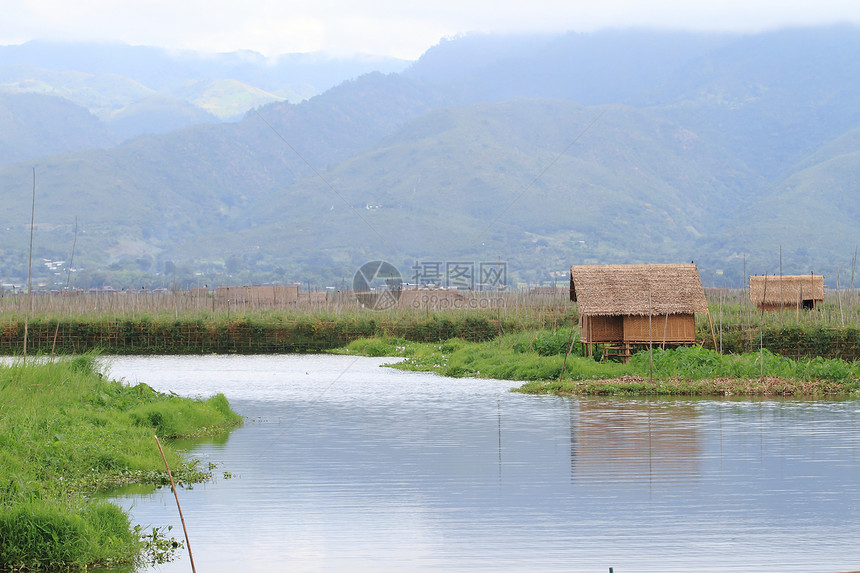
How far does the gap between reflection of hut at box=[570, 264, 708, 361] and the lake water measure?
3836 mm

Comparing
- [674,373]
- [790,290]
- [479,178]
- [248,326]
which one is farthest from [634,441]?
[479,178]

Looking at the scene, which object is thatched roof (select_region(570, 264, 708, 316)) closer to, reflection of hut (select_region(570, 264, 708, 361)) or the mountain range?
reflection of hut (select_region(570, 264, 708, 361))

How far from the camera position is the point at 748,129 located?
13900 cm

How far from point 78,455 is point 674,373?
35.4 feet

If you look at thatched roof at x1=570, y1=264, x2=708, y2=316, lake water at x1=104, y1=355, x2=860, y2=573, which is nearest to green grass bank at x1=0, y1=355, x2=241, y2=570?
lake water at x1=104, y1=355, x2=860, y2=573

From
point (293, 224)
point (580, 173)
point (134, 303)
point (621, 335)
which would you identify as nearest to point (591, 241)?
point (580, 173)

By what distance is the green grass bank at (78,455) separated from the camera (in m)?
6.45

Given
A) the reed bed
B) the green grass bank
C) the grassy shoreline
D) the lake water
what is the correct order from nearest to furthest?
the green grass bank → the lake water → the grassy shoreline → the reed bed

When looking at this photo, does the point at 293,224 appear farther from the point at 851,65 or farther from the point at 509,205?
the point at 851,65

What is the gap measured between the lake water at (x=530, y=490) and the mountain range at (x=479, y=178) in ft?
170

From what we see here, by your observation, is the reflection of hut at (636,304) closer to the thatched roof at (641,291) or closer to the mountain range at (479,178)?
the thatched roof at (641,291)

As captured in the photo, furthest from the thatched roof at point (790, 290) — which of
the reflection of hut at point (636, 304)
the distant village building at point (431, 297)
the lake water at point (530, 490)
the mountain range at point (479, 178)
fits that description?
the mountain range at point (479, 178)

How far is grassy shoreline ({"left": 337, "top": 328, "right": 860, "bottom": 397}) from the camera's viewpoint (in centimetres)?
1616

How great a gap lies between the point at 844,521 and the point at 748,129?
140059 mm
